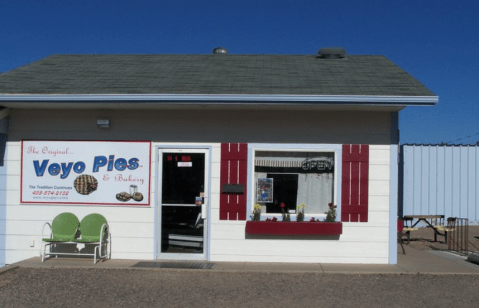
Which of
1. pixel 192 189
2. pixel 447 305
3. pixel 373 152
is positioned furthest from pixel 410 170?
pixel 447 305

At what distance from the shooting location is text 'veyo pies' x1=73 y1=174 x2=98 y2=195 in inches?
370

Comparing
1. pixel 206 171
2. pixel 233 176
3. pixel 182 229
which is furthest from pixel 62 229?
pixel 233 176

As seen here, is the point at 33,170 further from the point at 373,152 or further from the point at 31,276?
the point at 373,152

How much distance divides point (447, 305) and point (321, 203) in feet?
10.1

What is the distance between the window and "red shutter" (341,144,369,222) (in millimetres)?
257

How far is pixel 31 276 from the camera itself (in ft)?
26.5

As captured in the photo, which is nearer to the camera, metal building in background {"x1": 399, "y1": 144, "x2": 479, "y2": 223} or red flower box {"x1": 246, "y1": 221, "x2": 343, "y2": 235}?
red flower box {"x1": 246, "y1": 221, "x2": 343, "y2": 235}

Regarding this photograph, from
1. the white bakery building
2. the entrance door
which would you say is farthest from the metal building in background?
the entrance door

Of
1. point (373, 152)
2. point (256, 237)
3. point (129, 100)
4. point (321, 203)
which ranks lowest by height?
Result: point (256, 237)

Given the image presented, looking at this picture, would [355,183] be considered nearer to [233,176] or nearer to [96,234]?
[233,176]

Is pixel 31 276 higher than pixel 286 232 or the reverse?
the reverse

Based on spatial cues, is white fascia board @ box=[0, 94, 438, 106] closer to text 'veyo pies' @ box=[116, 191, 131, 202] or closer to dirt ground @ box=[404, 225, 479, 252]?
text 'veyo pies' @ box=[116, 191, 131, 202]

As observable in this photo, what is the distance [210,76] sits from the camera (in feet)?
32.5

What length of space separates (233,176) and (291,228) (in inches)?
49.6
